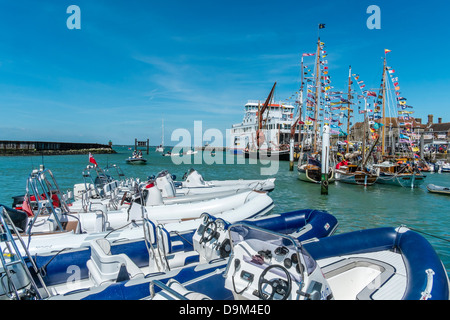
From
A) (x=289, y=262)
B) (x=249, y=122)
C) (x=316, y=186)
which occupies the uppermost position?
(x=249, y=122)

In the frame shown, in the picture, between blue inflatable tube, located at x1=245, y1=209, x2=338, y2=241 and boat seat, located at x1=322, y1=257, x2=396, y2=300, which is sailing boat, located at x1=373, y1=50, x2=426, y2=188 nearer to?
blue inflatable tube, located at x1=245, y1=209, x2=338, y2=241

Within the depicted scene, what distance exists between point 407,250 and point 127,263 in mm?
4948

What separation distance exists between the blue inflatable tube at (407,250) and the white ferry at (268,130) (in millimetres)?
51208

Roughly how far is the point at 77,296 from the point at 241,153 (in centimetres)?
6903

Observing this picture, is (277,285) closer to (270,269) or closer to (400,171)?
(270,269)

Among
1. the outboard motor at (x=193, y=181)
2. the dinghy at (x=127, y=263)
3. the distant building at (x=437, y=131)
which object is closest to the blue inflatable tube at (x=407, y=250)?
the dinghy at (x=127, y=263)

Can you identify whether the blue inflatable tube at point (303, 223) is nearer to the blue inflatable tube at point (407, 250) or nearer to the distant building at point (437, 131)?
the blue inflatable tube at point (407, 250)

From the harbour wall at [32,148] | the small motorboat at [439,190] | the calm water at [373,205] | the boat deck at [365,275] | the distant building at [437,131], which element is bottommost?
the calm water at [373,205]

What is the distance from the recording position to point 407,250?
5.18m

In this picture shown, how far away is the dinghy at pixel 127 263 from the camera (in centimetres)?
419

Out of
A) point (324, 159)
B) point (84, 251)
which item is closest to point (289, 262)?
point (84, 251)

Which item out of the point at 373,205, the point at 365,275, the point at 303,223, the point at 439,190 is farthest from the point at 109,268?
the point at 439,190
